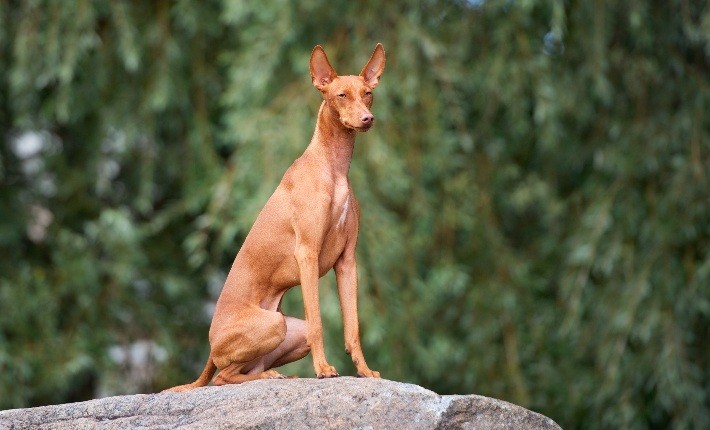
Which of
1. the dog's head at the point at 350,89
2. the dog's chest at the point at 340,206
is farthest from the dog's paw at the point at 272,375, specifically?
the dog's head at the point at 350,89

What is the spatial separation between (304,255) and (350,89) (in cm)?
61

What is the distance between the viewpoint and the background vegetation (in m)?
8.46

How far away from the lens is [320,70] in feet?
16.2

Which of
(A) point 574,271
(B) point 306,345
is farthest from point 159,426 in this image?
(A) point 574,271

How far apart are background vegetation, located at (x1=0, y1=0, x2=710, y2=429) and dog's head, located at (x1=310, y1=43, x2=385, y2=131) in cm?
310

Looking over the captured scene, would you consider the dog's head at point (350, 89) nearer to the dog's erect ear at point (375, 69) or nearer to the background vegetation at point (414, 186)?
the dog's erect ear at point (375, 69)

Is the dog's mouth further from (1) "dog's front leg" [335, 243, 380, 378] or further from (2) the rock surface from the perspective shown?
(2) the rock surface

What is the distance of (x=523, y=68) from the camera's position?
8.77 meters

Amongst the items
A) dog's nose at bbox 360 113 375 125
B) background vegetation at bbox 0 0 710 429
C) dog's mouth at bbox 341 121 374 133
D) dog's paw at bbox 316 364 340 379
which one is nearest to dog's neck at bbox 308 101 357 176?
dog's mouth at bbox 341 121 374 133

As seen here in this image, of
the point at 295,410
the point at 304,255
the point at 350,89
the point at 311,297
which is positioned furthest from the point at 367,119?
the point at 295,410

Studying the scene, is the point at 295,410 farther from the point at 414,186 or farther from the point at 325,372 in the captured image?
the point at 414,186

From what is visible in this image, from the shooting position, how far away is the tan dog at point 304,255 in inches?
192

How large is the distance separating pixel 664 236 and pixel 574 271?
2.09ft

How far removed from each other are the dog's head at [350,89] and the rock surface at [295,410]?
2.95 feet
